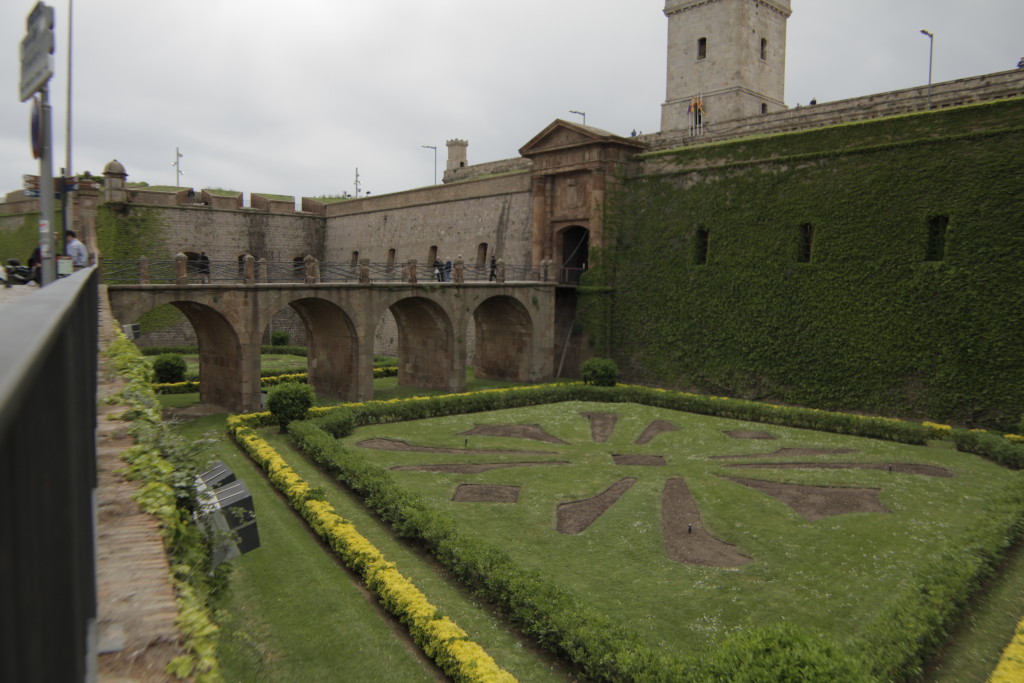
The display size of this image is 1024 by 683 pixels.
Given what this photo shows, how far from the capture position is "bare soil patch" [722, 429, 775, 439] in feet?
61.1

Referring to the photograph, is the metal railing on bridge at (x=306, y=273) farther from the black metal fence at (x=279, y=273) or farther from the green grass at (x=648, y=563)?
the green grass at (x=648, y=563)

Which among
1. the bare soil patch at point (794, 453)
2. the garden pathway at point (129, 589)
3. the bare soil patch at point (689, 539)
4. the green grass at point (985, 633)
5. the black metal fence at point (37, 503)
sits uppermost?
the black metal fence at point (37, 503)

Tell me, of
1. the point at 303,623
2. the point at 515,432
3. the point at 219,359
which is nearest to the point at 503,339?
the point at 515,432

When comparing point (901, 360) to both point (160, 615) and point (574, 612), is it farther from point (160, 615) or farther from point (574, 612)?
point (160, 615)

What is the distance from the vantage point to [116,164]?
1257 inches

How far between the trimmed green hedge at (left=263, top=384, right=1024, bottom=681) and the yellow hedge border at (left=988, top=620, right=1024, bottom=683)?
671mm

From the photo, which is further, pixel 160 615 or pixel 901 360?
pixel 901 360

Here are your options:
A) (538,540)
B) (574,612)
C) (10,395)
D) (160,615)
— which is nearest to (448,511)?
(538,540)

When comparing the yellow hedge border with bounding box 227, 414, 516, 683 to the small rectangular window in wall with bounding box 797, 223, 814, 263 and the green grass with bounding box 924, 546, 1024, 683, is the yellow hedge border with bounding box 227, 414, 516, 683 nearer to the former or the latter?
the green grass with bounding box 924, 546, 1024, 683

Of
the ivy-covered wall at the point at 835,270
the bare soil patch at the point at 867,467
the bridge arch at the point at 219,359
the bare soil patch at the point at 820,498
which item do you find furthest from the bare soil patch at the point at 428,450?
the ivy-covered wall at the point at 835,270

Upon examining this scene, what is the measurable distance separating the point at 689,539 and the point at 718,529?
0.76 meters

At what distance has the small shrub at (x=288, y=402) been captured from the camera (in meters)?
18.1

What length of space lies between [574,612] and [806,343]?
15.9m

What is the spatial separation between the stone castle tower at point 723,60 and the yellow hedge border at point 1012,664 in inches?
1053
